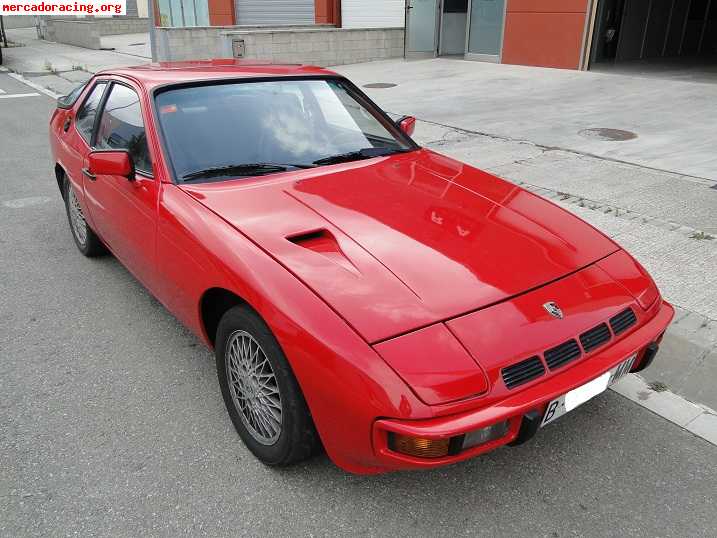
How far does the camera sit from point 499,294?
2162mm

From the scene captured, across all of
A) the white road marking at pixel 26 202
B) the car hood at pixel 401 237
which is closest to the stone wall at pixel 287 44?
the white road marking at pixel 26 202

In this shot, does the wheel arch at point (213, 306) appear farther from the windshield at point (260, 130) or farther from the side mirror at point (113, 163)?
the side mirror at point (113, 163)

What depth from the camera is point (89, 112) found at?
4.07 m

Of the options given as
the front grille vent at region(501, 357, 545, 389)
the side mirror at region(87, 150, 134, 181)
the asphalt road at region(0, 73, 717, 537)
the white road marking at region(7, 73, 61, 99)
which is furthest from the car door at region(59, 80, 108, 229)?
the white road marking at region(7, 73, 61, 99)

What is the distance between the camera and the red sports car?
189cm

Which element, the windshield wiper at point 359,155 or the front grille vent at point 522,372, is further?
the windshield wiper at point 359,155

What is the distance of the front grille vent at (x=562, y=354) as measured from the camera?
2031mm

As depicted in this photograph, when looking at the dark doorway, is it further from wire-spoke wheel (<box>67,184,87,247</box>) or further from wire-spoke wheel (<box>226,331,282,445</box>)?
wire-spoke wheel (<box>226,331,282,445</box>)

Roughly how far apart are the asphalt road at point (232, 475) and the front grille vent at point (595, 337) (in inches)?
24.1

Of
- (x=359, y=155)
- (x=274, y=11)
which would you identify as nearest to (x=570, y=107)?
(x=359, y=155)

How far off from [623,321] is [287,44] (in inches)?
572

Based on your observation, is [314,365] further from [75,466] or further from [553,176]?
[553,176]

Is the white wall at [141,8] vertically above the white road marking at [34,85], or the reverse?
the white wall at [141,8]

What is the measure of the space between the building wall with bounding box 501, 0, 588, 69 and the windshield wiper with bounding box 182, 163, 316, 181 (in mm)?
11526
